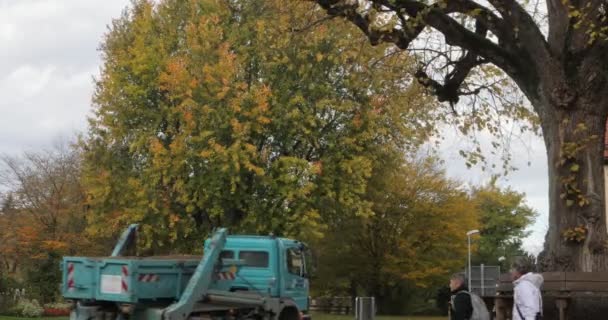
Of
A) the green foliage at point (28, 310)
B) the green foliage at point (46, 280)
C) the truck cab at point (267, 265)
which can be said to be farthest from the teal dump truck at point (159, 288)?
the green foliage at point (46, 280)

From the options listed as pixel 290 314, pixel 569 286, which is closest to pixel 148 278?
pixel 290 314

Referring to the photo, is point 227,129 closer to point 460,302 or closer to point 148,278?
point 148,278

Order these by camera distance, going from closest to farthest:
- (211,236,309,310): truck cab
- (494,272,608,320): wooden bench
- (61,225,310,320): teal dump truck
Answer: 1. (494,272,608,320): wooden bench
2. (61,225,310,320): teal dump truck
3. (211,236,309,310): truck cab

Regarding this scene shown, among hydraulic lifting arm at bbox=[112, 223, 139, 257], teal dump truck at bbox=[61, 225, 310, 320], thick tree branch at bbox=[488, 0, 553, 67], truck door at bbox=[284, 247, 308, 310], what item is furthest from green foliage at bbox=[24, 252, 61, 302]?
thick tree branch at bbox=[488, 0, 553, 67]

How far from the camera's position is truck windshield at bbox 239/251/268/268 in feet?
64.1

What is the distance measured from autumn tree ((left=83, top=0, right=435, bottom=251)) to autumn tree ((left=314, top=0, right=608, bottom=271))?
1321 centimetres

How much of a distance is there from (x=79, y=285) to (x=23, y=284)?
2729 centimetres

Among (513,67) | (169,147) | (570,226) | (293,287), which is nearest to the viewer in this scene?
(570,226)

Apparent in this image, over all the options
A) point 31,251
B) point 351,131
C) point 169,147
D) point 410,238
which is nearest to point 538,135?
point 351,131

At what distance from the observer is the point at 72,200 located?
42562 millimetres

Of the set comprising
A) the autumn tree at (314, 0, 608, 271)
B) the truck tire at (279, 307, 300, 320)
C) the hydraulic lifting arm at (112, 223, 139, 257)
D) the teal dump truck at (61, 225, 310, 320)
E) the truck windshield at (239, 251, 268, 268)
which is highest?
the autumn tree at (314, 0, 608, 271)

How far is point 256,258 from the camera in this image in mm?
19594

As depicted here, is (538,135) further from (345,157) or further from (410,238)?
(410,238)

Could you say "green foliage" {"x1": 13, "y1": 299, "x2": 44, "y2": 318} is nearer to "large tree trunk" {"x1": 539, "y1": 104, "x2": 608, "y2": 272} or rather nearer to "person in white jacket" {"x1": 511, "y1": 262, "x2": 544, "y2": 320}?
"large tree trunk" {"x1": 539, "y1": 104, "x2": 608, "y2": 272}
